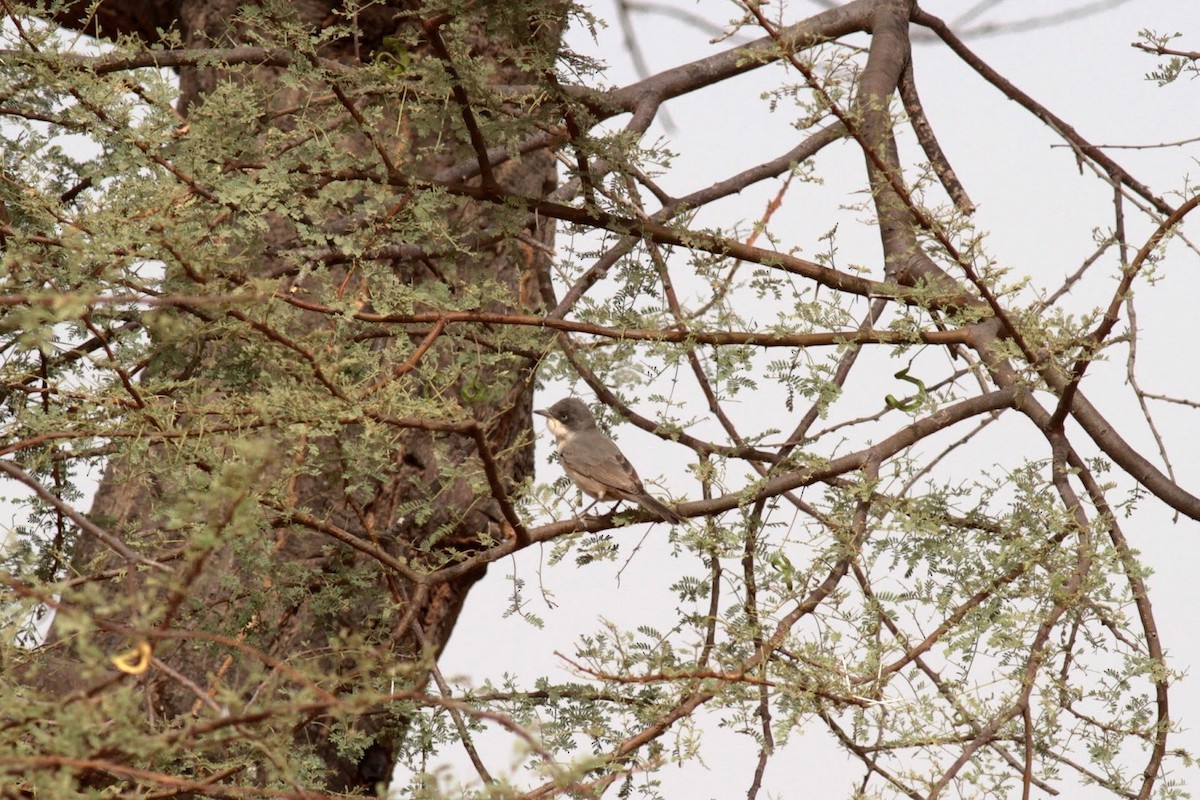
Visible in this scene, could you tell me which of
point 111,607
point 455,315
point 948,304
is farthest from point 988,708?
point 111,607

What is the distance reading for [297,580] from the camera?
4.36 metres

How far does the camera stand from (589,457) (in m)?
5.17

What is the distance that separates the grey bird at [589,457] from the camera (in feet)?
16.0

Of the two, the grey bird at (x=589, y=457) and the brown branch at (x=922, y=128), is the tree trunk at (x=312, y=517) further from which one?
the brown branch at (x=922, y=128)


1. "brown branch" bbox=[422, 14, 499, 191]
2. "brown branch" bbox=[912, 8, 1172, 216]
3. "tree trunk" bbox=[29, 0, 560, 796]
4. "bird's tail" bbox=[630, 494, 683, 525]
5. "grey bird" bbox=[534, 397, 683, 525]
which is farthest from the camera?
"brown branch" bbox=[912, 8, 1172, 216]

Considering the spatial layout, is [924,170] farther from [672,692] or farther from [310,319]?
[310,319]

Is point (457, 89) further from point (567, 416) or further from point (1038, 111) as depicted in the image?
point (1038, 111)

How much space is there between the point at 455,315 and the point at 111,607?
5.33 feet

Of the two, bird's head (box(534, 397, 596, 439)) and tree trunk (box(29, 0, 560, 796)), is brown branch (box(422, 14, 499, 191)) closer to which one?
tree trunk (box(29, 0, 560, 796))

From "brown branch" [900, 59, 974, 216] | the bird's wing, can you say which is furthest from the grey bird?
"brown branch" [900, 59, 974, 216]

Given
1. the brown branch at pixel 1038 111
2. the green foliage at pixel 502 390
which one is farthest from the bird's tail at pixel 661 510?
the brown branch at pixel 1038 111

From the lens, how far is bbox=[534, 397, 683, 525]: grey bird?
16.0 ft

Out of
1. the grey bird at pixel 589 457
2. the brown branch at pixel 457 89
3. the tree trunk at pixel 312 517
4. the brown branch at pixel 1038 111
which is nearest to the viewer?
the tree trunk at pixel 312 517

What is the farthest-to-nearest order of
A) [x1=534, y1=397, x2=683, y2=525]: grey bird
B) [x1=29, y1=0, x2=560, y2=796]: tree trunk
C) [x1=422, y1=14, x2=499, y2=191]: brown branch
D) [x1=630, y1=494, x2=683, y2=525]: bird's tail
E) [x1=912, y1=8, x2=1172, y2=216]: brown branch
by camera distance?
[x1=912, y1=8, x2=1172, y2=216]: brown branch, [x1=534, y1=397, x2=683, y2=525]: grey bird, [x1=630, y1=494, x2=683, y2=525]: bird's tail, [x1=422, y1=14, x2=499, y2=191]: brown branch, [x1=29, y1=0, x2=560, y2=796]: tree trunk
